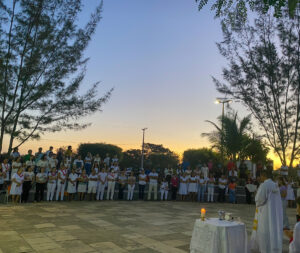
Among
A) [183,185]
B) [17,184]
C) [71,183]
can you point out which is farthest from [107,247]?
[183,185]

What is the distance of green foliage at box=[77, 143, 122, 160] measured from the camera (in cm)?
3516

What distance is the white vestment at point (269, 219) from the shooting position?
5.54m

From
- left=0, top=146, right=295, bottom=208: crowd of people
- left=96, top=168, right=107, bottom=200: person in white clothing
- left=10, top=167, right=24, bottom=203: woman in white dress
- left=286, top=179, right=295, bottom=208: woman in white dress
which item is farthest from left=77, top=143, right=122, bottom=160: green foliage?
left=286, top=179, right=295, bottom=208: woman in white dress

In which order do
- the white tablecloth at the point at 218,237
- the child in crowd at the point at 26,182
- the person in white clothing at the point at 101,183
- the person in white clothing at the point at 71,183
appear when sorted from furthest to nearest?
the person in white clothing at the point at 101,183
the person in white clothing at the point at 71,183
the child in crowd at the point at 26,182
the white tablecloth at the point at 218,237

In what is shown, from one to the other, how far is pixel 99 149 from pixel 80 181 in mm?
21284

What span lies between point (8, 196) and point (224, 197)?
13108mm

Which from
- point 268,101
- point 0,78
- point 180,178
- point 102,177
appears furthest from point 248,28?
point 0,78

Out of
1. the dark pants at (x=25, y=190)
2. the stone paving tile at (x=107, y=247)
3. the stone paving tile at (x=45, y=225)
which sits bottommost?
the stone paving tile at (x=45, y=225)

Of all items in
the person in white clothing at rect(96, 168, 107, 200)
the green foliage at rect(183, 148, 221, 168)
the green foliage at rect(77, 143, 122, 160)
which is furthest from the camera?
the green foliage at rect(183, 148, 221, 168)

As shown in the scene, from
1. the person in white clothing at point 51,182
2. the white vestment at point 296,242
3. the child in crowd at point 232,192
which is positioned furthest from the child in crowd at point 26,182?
the child in crowd at point 232,192

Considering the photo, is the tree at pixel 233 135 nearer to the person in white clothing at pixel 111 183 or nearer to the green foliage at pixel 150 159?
the person in white clothing at pixel 111 183

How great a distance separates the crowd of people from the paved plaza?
2534 millimetres

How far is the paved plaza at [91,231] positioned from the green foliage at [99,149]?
978 inches

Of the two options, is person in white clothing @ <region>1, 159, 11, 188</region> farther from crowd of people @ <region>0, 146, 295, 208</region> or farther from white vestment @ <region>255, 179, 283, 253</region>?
white vestment @ <region>255, 179, 283, 253</region>
